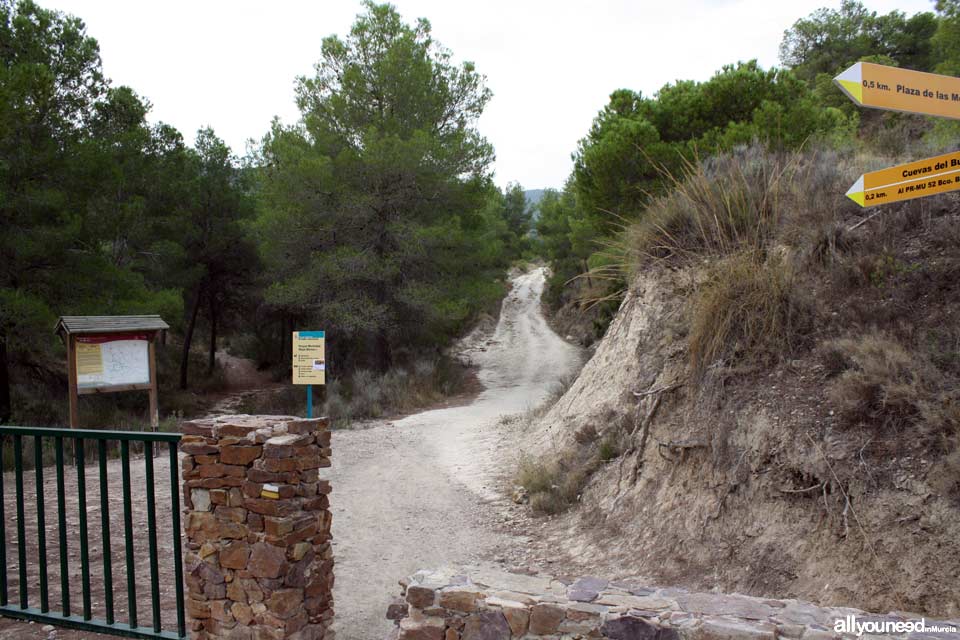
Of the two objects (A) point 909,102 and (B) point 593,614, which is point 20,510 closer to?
(B) point 593,614

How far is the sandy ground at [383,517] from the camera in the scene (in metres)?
5.10

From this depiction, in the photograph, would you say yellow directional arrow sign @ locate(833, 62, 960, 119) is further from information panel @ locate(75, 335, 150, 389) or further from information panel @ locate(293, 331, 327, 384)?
information panel @ locate(75, 335, 150, 389)

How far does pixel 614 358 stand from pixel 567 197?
2852 cm

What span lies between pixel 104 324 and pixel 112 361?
60 centimetres

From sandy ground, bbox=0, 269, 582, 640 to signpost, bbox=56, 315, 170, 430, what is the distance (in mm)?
1190

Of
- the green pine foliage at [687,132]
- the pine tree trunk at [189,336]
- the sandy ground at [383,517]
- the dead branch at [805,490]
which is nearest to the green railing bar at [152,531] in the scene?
the sandy ground at [383,517]

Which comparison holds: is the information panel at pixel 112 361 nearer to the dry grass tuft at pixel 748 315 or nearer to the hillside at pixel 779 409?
the hillside at pixel 779 409

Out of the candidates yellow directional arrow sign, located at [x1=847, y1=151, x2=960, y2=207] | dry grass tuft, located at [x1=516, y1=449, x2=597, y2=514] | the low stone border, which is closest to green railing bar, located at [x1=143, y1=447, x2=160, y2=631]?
the low stone border

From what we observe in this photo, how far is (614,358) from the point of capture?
852 centimetres

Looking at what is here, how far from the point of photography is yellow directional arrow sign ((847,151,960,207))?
4.03 metres
